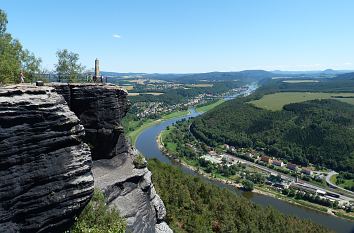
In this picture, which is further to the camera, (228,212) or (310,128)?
(310,128)

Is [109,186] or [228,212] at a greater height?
[109,186]

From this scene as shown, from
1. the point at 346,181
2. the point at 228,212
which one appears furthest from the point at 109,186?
the point at 346,181

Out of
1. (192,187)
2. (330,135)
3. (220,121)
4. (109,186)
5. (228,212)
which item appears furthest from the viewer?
(220,121)

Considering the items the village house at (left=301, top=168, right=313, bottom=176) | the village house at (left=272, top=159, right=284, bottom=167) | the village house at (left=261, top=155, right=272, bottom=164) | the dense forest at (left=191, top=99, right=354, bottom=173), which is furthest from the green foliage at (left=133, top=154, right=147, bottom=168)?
the village house at (left=261, top=155, right=272, bottom=164)

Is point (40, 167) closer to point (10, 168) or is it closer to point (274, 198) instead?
point (10, 168)

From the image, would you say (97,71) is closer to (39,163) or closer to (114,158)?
(114,158)

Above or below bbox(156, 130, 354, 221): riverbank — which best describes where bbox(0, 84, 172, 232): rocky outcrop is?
above

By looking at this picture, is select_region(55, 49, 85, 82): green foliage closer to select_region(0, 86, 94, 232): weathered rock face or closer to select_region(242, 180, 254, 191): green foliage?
select_region(0, 86, 94, 232): weathered rock face
